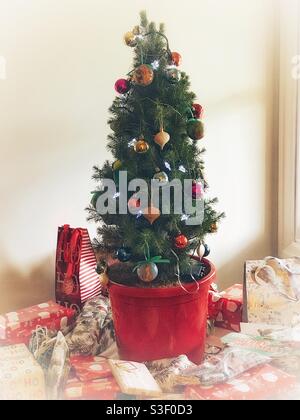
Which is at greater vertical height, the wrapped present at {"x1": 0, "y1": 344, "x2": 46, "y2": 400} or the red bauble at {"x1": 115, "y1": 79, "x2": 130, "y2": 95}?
the red bauble at {"x1": 115, "y1": 79, "x2": 130, "y2": 95}

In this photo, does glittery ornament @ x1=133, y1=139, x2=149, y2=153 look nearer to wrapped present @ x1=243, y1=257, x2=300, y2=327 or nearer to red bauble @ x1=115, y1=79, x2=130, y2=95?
red bauble @ x1=115, y1=79, x2=130, y2=95

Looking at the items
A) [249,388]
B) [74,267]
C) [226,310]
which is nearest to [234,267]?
[226,310]

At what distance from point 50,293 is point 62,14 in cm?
70

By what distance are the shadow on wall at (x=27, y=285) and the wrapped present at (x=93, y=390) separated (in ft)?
1.12

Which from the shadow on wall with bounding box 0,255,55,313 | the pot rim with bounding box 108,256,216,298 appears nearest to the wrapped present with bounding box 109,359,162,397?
the pot rim with bounding box 108,256,216,298

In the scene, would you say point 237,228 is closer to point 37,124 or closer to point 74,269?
point 74,269

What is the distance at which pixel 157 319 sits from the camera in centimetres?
93

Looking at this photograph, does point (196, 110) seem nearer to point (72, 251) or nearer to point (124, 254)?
point (124, 254)

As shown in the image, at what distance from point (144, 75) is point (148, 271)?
383 millimetres

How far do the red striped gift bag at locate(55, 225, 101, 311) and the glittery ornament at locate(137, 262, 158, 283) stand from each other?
0.25 metres

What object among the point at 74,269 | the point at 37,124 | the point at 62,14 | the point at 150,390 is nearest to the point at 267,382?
the point at 150,390

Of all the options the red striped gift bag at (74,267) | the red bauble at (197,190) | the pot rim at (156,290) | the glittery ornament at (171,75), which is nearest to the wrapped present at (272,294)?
the pot rim at (156,290)

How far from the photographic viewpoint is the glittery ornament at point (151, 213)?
2.93ft

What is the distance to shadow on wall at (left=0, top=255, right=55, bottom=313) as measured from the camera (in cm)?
111
